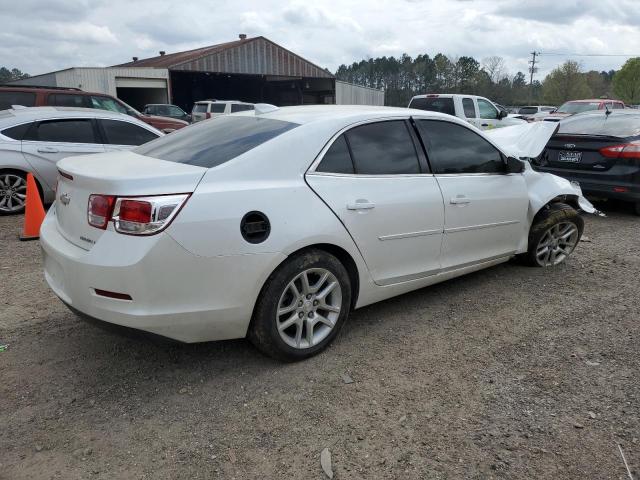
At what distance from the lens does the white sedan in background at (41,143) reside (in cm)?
713

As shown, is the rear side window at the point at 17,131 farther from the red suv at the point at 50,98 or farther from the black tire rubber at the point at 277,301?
the black tire rubber at the point at 277,301

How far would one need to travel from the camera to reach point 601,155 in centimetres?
739

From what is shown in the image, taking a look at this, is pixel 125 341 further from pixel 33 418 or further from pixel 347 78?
pixel 347 78

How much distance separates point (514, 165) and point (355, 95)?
38909mm

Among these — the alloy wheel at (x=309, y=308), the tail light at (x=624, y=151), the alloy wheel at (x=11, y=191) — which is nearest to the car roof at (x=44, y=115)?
the alloy wheel at (x=11, y=191)

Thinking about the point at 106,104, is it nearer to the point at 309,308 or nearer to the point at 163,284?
the point at 309,308

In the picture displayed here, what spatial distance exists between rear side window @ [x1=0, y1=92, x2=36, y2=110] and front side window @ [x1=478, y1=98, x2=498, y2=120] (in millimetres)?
11366

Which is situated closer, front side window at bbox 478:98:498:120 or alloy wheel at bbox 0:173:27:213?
alloy wheel at bbox 0:173:27:213

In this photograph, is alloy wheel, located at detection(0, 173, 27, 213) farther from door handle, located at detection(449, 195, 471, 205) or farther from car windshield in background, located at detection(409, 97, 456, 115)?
car windshield in background, located at detection(409, 97, 456, 115)

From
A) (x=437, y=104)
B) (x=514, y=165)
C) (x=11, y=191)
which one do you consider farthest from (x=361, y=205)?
(x=437, y=104)

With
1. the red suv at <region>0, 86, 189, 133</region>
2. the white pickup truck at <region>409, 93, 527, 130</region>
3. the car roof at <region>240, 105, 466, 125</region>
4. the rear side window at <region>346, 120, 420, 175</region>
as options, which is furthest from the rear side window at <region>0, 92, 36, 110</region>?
the rear side window at <region>346, 120, 420, 175</region>

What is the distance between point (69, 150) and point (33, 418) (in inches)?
219

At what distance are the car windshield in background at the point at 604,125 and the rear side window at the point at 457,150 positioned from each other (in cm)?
413

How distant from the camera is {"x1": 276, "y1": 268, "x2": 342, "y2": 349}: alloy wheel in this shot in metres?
3.13
